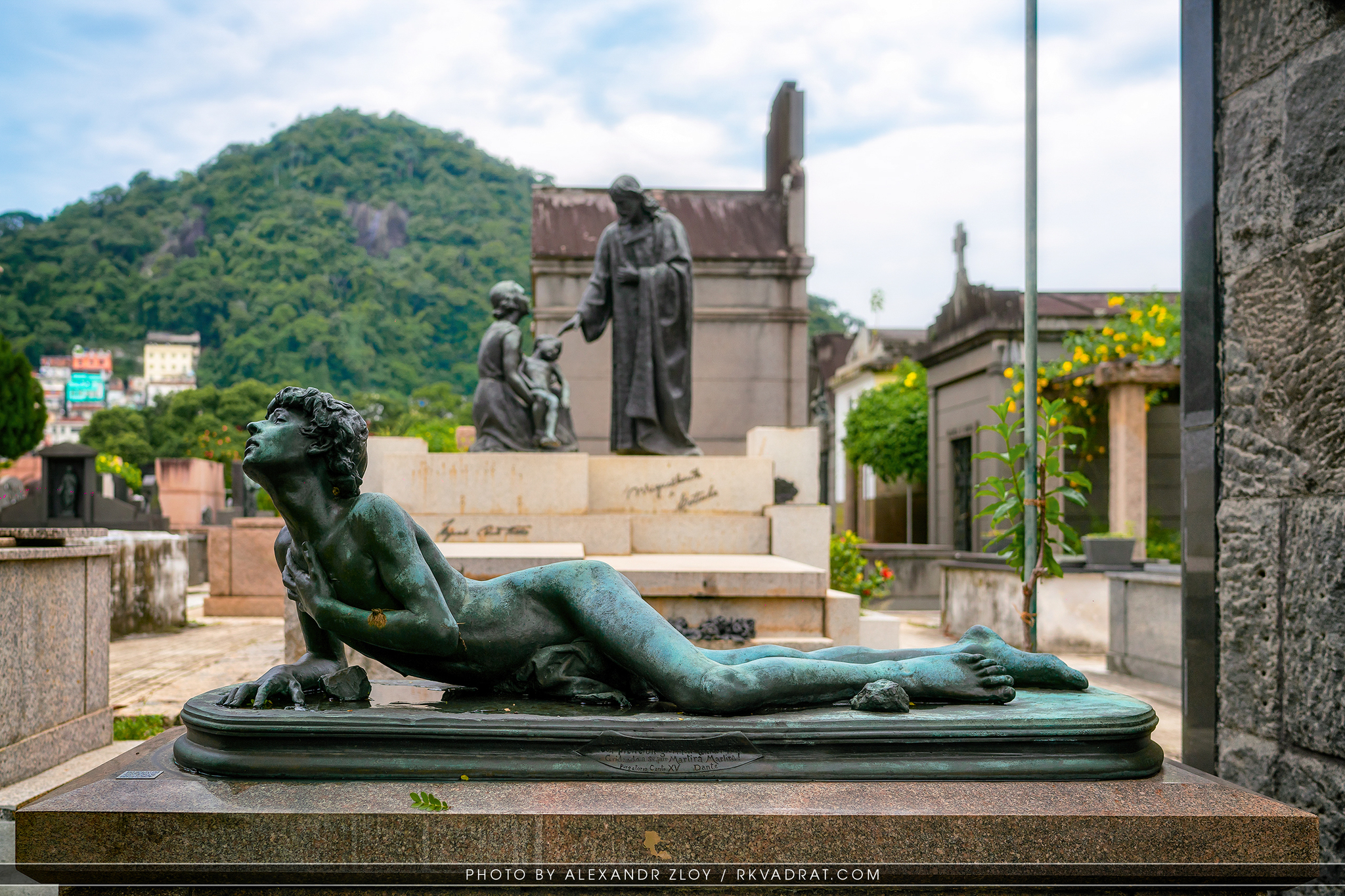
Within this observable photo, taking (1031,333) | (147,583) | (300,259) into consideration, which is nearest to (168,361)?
(300,259)

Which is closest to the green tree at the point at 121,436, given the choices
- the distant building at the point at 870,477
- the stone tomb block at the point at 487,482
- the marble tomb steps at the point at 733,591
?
the distant building at the point at 870,477

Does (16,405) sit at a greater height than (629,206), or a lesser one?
lesser

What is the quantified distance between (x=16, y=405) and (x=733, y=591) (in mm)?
41459

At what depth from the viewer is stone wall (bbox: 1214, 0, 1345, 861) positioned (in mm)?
3176

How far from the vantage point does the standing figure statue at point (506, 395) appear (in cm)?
919

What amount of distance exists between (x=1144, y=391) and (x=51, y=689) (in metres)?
12.4

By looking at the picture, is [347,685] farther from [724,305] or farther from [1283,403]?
[724,305]

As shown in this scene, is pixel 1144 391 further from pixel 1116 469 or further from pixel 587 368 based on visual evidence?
pixel 587 368

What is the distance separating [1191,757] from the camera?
3838mm

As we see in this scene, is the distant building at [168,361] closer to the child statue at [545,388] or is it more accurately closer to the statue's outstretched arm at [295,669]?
the child statue at [545,388]

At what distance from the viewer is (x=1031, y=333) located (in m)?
5.13

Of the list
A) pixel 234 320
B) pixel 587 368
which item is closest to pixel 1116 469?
pixel 587 368

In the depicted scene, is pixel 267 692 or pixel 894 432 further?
pixel 894 432

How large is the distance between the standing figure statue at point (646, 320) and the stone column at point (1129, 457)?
6341 millimetres
